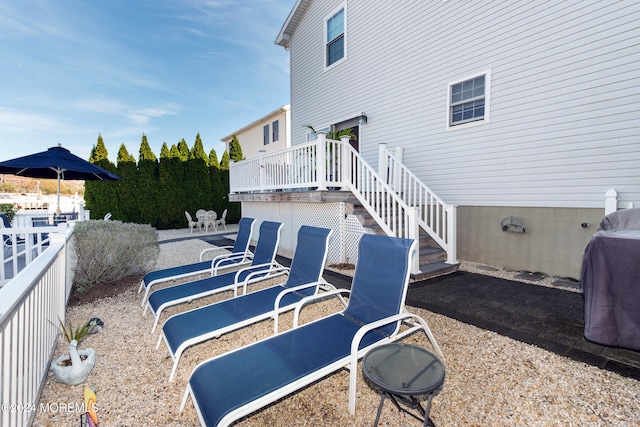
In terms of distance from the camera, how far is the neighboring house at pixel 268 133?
15.8m

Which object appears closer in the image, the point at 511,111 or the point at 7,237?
the point at 511,111

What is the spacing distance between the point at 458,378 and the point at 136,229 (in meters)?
5.38

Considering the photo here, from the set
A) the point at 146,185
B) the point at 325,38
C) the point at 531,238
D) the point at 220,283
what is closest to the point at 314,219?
the point at 220,283

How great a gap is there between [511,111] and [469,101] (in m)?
0.88

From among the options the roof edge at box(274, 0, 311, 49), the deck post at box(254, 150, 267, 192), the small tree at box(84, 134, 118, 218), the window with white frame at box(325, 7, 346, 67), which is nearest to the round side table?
the deck post at box(254, 150, 267, 192)

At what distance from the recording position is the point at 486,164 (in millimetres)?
5820

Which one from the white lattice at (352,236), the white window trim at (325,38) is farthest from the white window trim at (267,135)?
the white lattice at (352,236)

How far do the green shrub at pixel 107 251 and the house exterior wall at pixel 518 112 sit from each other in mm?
6172

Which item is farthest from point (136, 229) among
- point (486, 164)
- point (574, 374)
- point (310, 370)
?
point (486, 164)

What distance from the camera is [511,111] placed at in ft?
17.8

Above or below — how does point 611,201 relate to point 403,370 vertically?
above

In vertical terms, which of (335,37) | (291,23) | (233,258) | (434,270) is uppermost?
(291,23)

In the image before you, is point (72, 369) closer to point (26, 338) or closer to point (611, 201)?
point (26, 338)

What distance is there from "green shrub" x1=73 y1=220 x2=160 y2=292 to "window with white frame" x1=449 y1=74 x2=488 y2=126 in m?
6.80
